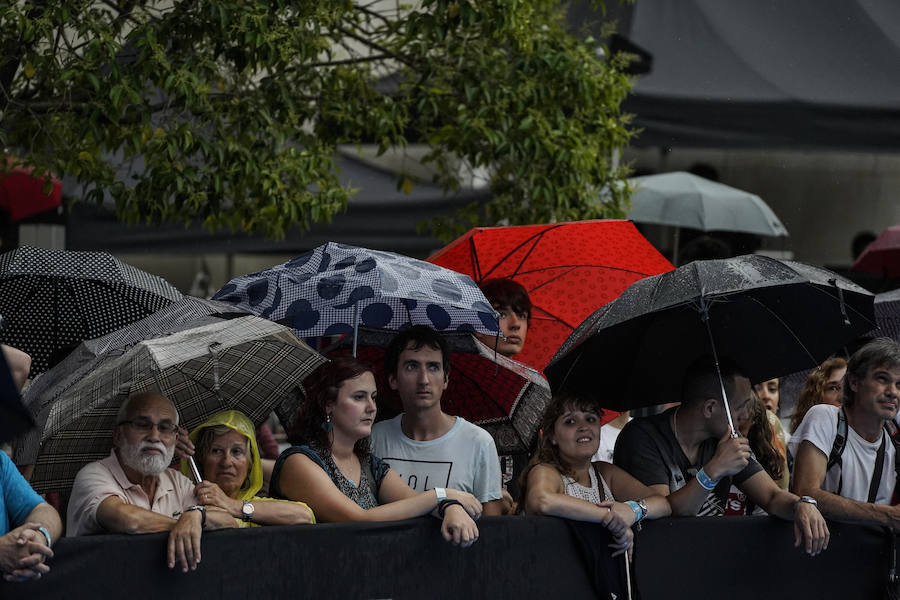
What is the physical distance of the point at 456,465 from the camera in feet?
18.2

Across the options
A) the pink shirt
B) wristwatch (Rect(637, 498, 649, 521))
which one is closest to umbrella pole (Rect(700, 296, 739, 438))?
wristwatch (Rect(637, 498, 649, 521))

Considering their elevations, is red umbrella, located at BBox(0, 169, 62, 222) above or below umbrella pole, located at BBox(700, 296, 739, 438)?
above

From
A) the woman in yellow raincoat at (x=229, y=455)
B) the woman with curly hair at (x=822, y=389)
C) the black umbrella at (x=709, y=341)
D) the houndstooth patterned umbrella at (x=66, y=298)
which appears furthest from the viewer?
the woman with curly hair at (x=822, y=389)

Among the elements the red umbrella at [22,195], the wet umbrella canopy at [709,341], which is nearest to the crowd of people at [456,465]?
the wet umbrella canopy at [709,341]

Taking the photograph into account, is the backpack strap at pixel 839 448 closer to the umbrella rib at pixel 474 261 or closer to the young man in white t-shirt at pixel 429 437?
the young man in white t-shirt at pixel 429 437

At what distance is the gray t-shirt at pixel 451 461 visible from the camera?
5551mm

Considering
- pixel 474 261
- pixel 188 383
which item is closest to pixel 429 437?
pixel 188 383

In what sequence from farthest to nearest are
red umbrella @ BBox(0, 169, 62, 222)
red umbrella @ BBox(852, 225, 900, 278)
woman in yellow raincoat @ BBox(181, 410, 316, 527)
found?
red umbrella @ BBox(852, 225, 900, 278) < red umbrella @ BBox(0, 169, 62, 222) < woman in yellow raincoat @ BBox(181, 410, 316, 527)

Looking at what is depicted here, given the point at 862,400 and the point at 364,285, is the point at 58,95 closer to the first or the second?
the point at 364,285

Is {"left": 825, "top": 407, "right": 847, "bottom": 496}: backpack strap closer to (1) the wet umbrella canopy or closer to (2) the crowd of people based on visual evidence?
(2) the crowd of people

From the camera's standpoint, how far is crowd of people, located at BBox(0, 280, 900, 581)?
15.6 ft

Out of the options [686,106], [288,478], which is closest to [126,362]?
[288,478]

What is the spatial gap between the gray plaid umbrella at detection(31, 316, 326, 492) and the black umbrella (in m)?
1.19

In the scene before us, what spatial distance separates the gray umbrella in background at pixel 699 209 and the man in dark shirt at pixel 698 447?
16.6ft
